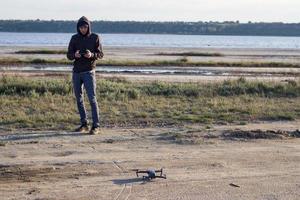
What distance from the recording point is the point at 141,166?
25.4 feet

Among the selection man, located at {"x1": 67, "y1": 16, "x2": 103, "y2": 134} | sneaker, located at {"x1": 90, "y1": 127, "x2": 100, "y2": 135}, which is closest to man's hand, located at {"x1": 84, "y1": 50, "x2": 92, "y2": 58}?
man, located at {"x1": 67, "y1": 16, "x2": 103, "y2": 134}

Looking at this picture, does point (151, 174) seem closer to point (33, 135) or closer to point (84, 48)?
point (33, 135)

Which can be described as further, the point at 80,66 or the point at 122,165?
the point at 80,66

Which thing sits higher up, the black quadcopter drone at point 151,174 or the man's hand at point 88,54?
the man's hand at point 88,54

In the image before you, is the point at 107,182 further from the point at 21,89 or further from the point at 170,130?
the point at 21,89

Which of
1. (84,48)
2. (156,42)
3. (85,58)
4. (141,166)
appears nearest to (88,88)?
(85,58)

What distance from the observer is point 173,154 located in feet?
27.8

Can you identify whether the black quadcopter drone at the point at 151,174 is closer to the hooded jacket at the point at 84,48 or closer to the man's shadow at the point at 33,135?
the man's shadow at the point at 33,135

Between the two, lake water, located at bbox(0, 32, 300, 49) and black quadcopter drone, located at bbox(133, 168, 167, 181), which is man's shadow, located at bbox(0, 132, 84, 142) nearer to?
A: black quadcopter drone, located at bbox(133, 168, 167, 181)

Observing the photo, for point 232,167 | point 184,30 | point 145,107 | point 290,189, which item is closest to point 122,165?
point 232,167

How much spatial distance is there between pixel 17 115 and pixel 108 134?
7.72ft

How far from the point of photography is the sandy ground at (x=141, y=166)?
6.60 meters

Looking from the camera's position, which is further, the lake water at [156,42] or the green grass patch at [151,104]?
the lake water at [156,42]

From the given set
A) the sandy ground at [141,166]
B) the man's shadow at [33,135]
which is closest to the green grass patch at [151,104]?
the man's shadow at [33,135]
